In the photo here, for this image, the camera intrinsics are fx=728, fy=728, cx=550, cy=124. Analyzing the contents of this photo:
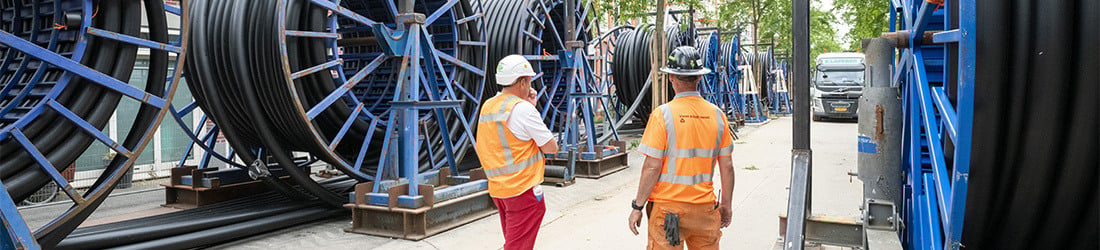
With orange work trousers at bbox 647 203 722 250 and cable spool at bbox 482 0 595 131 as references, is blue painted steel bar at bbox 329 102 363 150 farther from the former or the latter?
orange work trousers at bbox 647 203 722 250

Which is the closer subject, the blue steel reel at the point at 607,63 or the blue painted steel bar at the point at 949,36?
the blue painted steel bar at the point at 949,36

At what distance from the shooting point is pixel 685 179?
3.53m

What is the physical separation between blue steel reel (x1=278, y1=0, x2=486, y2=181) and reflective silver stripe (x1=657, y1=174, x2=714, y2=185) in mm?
3766

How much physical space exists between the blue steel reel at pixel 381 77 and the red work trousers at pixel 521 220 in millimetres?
2931

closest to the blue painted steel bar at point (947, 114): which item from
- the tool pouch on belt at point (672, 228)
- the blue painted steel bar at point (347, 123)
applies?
the tool pouch on belt at point (672, 228)

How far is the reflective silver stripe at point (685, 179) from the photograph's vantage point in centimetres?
353

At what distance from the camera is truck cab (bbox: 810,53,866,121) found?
22.2m

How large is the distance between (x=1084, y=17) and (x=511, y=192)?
2.69 meters

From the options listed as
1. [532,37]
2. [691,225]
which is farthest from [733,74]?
[691,225]

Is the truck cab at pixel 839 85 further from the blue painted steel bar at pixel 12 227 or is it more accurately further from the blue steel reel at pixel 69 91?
the blue painted steel bar at pixel 12 227

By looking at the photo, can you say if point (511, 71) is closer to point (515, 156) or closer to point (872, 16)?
point (515, 156)

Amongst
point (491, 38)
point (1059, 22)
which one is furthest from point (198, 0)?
point (1059, 22)

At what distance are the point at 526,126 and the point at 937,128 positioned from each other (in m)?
2.05

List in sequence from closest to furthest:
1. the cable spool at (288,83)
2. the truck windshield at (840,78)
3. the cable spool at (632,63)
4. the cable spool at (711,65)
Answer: the cable spool at (288,83), the cable spool at (632,63), the cable spool at (711,65), the truck windshield at (840,78)
